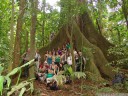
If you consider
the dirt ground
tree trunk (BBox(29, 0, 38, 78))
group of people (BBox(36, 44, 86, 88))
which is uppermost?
tree trunk (BBox(29, 0, 38, 78))

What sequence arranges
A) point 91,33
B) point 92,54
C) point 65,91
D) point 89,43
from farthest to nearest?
point 91,33
point 89,43
point 92,54
point 65,91

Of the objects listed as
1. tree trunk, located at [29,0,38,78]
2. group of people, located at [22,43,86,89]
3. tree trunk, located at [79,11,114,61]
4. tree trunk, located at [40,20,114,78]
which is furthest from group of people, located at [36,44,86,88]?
tree trunk, located at [79,11,114,61]

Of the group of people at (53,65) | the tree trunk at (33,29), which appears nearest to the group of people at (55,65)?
the group of people at (53,65)

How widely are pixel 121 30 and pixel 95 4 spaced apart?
6486 millimetres

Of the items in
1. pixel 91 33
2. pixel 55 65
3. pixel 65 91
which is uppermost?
pixel 91 33

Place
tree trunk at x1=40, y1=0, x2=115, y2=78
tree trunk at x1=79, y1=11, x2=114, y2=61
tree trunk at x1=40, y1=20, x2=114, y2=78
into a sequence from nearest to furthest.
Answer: tree trunk at x1=40, y1=20, x2=114, y2=78 → tree trunk at x1=40, y1=0, x2=115, y2=78 → tree trunk at x1=79, y1=11, x2=114, y2=61

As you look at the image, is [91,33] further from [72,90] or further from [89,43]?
[72,90]

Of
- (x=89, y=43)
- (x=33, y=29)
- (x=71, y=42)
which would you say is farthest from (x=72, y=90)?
(x=89, y=43)

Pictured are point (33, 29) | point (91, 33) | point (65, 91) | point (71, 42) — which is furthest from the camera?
point (91, 33)

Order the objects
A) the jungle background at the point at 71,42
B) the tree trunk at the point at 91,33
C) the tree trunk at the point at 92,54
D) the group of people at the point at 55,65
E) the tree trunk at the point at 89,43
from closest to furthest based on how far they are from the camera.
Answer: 1. the jungle background at the point at 71,42
2. the group of people at the point at 55,65
3. the tree trunk at the point at 92,54
4. the tree trunk at the point at 89,43
5. the tree trunk at the point at 91,33

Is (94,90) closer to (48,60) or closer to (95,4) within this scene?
(48,60)

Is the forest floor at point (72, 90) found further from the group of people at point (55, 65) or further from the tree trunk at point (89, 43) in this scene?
the tree trunk at point (89, 43)

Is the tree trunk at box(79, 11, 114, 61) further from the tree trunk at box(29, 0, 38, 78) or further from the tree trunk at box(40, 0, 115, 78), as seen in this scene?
the tree trunk at box(29, 0, 38, 78)

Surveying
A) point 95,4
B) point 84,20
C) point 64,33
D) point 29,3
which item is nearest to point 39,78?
point 29,3
